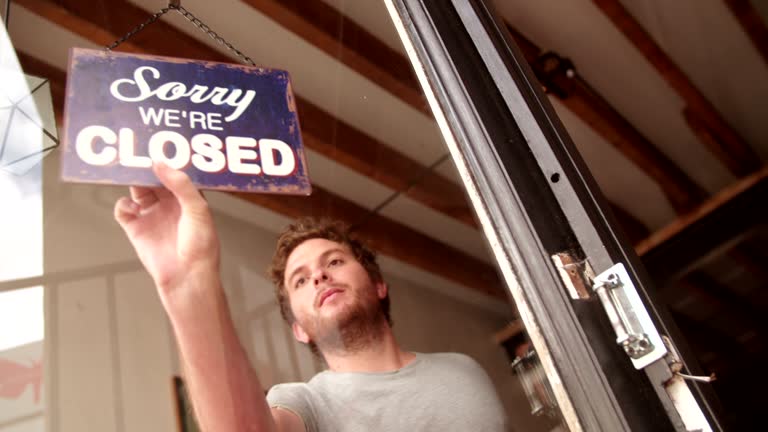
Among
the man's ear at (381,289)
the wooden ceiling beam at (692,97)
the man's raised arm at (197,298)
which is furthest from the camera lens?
the wooden ceiling beam at (692,97)

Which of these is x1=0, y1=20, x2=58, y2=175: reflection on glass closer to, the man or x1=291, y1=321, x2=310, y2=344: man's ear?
the man

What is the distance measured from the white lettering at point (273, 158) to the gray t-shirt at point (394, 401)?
0.97 feet

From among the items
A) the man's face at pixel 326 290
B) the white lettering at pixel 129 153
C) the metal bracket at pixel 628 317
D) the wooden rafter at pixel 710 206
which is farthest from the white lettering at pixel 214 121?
the wooden rafter at pixel 710 206

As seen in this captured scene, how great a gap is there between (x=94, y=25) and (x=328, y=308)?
0.56 m

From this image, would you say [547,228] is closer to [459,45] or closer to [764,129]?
[459,45]

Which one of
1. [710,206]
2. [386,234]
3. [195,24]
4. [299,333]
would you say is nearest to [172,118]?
[195,24]

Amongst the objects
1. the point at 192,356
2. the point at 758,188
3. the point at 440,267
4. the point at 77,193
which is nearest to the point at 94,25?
the point at 77,193

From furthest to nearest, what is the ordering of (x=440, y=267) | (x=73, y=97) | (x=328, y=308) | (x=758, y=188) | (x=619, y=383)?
1. (x=758, y=188)
2. (x=440, y=267)
3. (x=328, y=308)
4. (x=73, y=97)
5. (x=619, y=383)

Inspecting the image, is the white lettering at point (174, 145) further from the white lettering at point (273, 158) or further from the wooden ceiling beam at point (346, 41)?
the wooden ceiling beam at point (346, 41)

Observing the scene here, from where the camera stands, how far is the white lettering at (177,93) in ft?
2.88

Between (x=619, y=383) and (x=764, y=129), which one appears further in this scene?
(x=764, y=129)

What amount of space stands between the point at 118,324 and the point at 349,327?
1.08ft

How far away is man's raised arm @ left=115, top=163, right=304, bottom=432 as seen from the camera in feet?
2.50

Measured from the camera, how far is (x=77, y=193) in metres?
0.86
